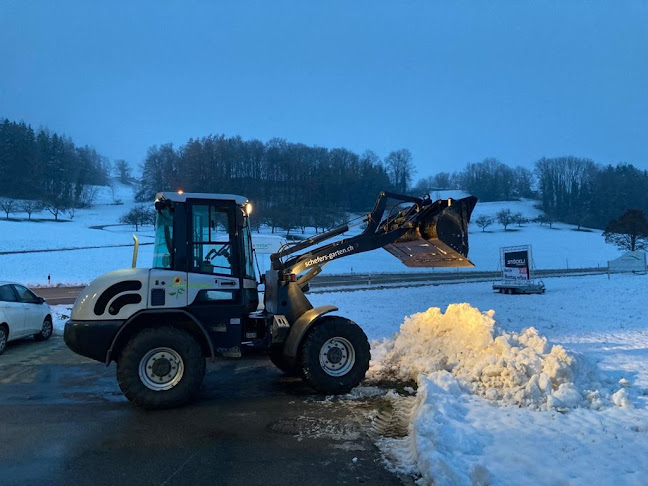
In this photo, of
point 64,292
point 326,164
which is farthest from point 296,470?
point 326,164

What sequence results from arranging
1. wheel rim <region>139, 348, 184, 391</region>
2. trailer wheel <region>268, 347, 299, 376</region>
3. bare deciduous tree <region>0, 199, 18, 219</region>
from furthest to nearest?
bare deciduous tree <region>0, 199, 18, 219</region>
trailer wheel <region>268, 347, 299, 376</region>
wheel rim <region>139, 348, 184, 391</region>

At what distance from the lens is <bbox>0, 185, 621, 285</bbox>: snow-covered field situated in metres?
39.2

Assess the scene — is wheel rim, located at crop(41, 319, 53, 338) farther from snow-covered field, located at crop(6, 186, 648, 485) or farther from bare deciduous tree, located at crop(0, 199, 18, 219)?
bare deciduous tree, located at crop(0, 199, 18, 219)

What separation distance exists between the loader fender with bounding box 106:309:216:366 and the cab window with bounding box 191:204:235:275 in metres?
0.69

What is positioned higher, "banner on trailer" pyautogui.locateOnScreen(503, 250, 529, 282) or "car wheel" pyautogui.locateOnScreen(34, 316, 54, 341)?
"banner on trailer" pyautogui.locateOnScreen(503, 250, 529, 282)

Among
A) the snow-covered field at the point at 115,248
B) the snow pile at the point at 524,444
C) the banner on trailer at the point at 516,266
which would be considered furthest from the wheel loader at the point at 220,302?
the snow-covered field at the point at 115,248

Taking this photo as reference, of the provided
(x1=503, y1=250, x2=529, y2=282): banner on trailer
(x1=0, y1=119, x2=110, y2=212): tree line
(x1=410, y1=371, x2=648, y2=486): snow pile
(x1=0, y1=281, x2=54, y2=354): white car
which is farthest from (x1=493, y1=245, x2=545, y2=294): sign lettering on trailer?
(x1=0, y1=119, x2=110, y2=212): tree line

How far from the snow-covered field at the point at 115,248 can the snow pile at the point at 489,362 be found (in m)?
27.9

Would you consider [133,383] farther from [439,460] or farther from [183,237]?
[439,460]

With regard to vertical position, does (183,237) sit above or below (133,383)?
above

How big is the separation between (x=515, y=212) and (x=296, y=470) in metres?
107

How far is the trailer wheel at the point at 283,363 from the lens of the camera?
7.91 m

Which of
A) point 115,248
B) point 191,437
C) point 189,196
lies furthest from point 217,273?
point 115,248

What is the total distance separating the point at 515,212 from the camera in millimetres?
102812
